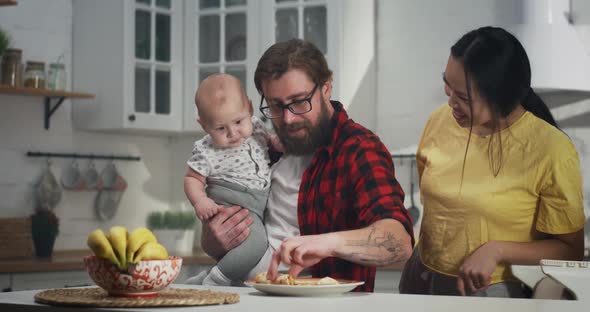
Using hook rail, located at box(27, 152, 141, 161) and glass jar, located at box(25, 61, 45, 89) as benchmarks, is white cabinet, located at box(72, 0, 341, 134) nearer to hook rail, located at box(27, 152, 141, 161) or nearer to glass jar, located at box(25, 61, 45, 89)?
hook rail, located at box(27, 152, 141, 161)

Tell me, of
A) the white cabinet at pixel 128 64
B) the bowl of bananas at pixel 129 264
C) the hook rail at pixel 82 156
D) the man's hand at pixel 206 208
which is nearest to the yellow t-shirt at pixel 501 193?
the man's hand at pixel 206 208

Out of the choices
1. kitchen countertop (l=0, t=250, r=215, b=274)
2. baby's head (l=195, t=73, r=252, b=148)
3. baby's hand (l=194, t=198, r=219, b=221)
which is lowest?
kitchen countertop (l=0, t=250, r=215, b=274)

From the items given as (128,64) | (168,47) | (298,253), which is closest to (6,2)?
(128,64)

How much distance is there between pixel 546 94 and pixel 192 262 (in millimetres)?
1685

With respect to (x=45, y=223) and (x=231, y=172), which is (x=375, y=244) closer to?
(x=231, y=172)

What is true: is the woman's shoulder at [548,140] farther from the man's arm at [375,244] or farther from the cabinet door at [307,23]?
the cabinet door at [307,23]

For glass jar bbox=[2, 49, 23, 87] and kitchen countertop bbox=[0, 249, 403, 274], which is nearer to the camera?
kitchen countertop bbox=[0, 249, 403, 274]

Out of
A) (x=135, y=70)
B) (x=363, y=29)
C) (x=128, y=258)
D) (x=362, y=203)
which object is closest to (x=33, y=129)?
(x=135, y=70)

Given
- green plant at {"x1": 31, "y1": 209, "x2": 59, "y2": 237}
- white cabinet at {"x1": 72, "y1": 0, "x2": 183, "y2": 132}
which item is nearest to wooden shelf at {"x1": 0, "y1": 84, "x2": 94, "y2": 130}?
white cabinet at {"x1": 72, "y1": 0, "x2": 183, "y2": 132}

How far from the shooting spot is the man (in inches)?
92.4

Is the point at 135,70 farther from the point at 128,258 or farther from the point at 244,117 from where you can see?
the point at 128,258

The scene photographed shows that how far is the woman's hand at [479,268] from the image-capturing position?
239 centimetres

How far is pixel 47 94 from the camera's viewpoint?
4133mm

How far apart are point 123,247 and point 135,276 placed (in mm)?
61
